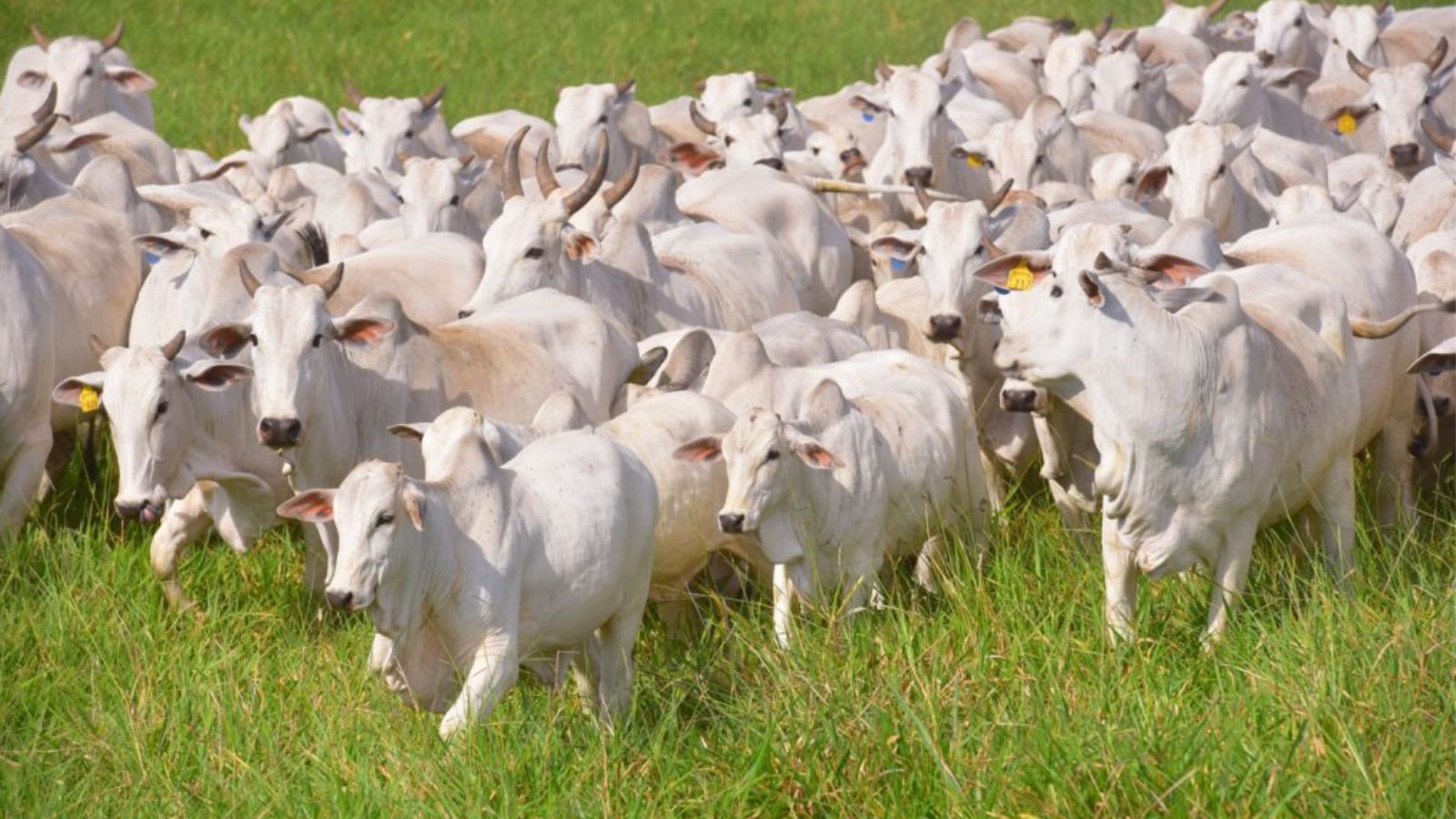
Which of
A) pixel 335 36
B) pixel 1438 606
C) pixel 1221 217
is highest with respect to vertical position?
pixel 1438 606

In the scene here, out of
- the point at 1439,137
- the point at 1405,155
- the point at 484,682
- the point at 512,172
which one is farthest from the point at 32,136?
the point at 1405,155

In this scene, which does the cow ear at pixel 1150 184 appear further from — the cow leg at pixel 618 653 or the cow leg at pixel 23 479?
the cow leg at pixel 23 479

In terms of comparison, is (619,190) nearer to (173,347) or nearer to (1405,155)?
(173,347)

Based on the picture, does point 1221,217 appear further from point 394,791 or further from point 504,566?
point 394,791

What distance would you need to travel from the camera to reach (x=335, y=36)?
19703 mm

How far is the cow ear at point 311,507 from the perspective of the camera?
240 inches

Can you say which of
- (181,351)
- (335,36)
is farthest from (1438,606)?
(335,36)

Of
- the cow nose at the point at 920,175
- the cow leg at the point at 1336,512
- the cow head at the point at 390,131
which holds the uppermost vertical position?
the cow leg at the point at 1336,512

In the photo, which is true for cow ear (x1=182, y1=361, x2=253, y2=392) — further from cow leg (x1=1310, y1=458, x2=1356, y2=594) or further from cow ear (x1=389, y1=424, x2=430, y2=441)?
cow leg (x1=1310, y1=458, x2=1356, y2=594)

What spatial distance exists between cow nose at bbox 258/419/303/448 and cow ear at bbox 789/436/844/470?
155cm

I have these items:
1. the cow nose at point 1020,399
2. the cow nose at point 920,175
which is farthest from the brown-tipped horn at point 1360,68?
the cow nose at point 1020,399

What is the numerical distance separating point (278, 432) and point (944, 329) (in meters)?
2.55

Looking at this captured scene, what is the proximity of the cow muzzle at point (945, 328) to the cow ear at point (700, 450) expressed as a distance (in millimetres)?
1729

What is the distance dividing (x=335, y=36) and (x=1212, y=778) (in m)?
15.9
